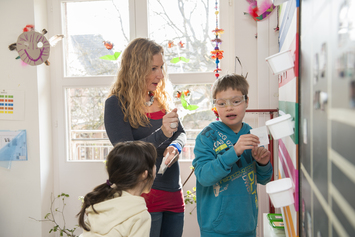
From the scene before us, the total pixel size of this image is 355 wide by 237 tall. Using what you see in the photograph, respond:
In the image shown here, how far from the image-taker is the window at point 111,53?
2.41 meters

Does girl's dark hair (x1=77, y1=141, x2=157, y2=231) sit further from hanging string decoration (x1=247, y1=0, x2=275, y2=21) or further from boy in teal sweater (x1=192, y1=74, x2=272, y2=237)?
hanging string decoration (x1=247, y1=0, x2=275, y2=21)

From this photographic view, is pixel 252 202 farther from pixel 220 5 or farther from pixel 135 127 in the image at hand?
pixel 220 5

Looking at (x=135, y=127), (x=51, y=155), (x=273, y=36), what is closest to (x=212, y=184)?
(x=135, y=127)

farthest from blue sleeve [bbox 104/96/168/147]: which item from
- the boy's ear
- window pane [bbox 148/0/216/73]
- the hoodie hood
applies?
window pane [bbox 148/0/216/73]

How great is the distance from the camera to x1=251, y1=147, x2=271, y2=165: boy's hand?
115 centimetres

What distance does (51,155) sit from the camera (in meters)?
2.50

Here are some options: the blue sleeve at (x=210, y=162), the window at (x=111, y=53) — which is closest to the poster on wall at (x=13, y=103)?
the window at (x=111, y=53)

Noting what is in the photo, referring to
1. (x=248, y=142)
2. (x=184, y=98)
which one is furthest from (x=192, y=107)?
(x=248, y=142)

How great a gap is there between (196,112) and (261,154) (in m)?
1.31

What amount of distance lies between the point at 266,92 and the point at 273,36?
0.39 metres

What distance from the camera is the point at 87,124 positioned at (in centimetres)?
257

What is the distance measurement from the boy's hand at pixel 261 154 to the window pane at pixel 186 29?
53.0 inches

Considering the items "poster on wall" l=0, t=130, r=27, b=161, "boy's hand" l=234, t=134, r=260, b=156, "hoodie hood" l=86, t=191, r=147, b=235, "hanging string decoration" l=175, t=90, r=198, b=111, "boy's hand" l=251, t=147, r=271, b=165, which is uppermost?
"hanging string decoration" l=175, t=90, r=198, b=111

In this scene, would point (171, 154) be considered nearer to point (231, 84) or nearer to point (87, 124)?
point (231, 84)
